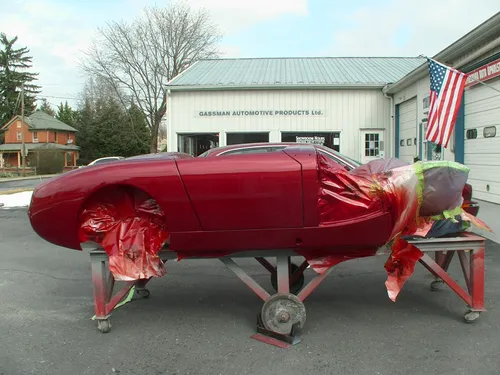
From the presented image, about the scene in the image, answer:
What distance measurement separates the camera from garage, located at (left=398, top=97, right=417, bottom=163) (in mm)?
14422

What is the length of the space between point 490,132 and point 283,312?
8074 millimetres

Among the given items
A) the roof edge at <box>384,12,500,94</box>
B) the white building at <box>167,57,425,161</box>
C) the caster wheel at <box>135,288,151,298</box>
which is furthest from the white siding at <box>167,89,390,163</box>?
the caster wheel at <box>135,288,151,298</box>

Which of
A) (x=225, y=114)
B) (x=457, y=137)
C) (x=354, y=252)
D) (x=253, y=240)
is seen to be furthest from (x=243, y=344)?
(x=225, y=114)

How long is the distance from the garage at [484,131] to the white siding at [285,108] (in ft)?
19.2

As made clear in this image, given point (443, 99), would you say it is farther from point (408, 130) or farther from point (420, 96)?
point (408, 130)

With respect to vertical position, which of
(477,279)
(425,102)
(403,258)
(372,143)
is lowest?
(477,279)

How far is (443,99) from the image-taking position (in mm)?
8852

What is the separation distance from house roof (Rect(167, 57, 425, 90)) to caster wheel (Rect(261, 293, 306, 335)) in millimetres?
13433

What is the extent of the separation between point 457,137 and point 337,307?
8.23 metres

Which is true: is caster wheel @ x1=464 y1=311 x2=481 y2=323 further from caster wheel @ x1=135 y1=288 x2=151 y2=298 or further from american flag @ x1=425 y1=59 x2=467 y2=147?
american flag @ x1=425 y1=59 x2=467 y2=147

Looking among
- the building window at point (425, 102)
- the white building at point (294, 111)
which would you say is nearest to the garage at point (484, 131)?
the building window at point (425, 102)

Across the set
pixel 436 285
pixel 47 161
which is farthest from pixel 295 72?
pixel 47 161

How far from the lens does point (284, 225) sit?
Answer: 3.79 m

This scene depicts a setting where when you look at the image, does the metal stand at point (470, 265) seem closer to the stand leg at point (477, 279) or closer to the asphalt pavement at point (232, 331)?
the stand leg at point (477, 279)
